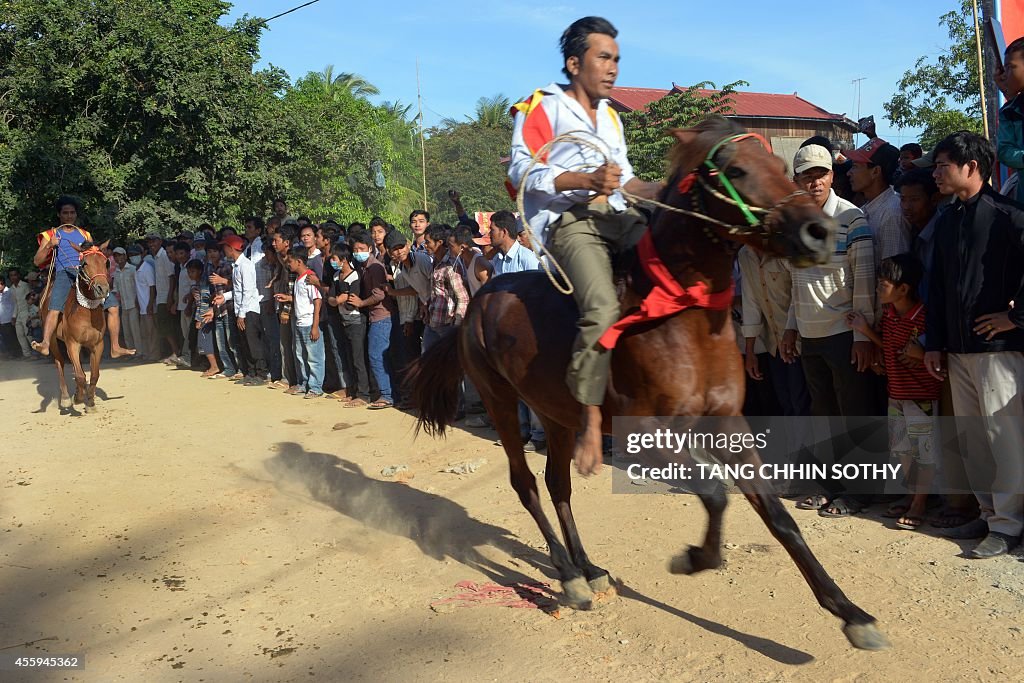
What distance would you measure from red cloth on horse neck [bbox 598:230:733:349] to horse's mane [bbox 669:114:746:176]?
14.8 inches

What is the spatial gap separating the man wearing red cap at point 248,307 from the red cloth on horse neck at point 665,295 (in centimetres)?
951

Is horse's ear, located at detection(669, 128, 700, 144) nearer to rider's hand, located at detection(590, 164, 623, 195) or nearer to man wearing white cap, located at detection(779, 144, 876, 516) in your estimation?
rider's hand, located at detection(590, 164, 623, 195)

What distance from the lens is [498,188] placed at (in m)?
48.7

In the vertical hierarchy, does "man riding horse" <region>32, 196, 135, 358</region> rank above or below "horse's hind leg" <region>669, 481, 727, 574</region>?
above

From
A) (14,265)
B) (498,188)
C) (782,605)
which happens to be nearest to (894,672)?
(782,605)

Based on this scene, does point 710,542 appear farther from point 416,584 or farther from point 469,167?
point 469,167

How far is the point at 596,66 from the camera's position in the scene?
4199 millimetres

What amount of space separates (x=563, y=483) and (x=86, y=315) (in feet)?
27.6

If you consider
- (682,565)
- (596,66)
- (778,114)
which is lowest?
(682,565)

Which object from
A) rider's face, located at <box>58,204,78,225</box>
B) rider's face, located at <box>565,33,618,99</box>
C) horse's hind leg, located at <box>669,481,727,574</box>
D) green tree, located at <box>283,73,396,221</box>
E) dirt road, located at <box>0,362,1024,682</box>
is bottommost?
dirt road, located at <box>0,362,1024,682</box>

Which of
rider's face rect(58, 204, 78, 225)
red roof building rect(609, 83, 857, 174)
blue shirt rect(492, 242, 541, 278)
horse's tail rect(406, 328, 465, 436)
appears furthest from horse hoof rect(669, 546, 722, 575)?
red roof building rect(609, 83, 857, 174)

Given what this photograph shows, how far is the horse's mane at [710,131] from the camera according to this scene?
11.7 feet

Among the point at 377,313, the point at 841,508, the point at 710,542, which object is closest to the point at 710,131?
Answer: the point at 710,542

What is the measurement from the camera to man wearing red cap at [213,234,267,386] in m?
12.2
